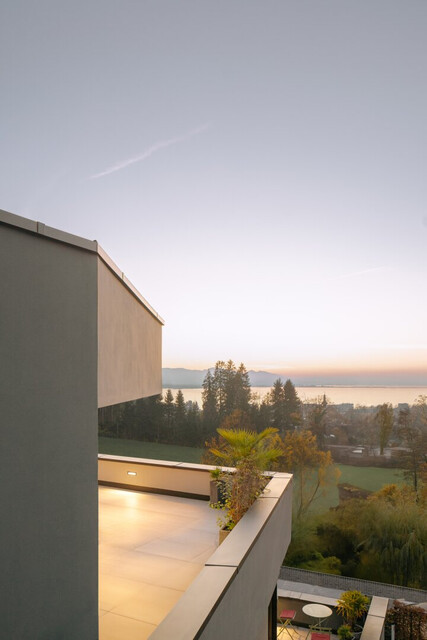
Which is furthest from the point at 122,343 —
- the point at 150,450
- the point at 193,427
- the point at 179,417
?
the point at 150,450

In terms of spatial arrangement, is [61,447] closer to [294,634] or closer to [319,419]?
[294,634]

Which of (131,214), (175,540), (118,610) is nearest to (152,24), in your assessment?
(131,214)

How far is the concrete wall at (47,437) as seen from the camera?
7.67 feet

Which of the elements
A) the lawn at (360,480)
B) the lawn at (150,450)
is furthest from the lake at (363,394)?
the lawn at (150,450)

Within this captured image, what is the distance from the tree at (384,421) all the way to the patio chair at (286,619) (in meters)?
20.8

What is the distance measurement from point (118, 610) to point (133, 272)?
20.9 metres

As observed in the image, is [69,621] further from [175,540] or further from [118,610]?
[175,540]

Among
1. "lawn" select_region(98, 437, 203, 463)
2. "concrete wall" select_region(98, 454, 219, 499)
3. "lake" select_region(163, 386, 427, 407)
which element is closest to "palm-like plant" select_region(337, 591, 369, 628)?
"concrete wall" select_region(98, 454, 219, 499)

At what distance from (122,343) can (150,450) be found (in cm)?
3708

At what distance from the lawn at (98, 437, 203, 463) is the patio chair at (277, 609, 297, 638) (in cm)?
2422

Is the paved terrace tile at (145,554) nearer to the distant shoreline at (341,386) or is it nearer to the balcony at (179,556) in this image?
the balcony at (179,556)

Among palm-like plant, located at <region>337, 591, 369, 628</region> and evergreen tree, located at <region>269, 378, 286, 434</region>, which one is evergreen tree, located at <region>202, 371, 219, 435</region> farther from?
palm-like plant, located at <region>337, 591, 369, 628</region>

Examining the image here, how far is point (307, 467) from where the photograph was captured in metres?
35.0

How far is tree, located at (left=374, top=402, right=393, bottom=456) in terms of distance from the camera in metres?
33.8
